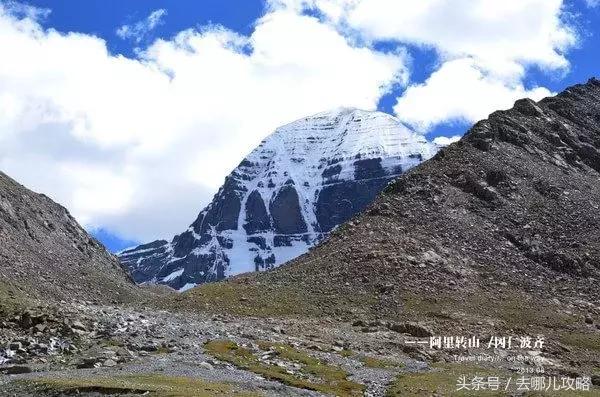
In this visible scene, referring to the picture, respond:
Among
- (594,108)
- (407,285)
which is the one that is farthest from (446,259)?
(594,108)

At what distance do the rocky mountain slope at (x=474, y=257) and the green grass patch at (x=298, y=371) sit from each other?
29.1 m

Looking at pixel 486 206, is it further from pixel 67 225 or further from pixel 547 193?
pixel 67 225

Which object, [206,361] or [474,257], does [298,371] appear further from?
[474,257]

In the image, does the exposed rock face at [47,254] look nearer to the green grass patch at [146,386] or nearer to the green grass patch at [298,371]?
the green grass patch at [298,371]

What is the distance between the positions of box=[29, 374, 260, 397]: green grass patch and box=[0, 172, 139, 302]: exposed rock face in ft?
174

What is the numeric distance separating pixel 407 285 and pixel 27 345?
198 feet

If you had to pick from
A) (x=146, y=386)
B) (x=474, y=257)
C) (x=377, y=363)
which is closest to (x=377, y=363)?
(x=377, y=363)

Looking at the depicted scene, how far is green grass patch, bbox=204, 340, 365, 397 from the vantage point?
162 ft

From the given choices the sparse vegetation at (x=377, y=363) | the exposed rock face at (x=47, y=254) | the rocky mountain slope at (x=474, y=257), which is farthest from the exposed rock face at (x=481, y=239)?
the exposed rock face at (x=47, y=254)

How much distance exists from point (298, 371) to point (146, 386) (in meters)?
17.1

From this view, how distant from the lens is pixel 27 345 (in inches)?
2068

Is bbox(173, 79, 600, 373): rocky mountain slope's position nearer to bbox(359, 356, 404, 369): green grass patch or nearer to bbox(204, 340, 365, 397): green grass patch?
bbox(359, 356, 404, 369): green grass patch

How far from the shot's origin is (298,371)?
54.4 meters

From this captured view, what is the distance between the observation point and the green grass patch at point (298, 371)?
49406mm
